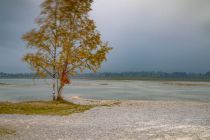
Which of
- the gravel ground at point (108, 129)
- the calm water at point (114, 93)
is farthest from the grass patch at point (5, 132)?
the calm water at point (114, 93)

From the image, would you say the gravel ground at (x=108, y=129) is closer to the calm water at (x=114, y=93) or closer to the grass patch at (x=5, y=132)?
the grass patch at (x=5, y=132)

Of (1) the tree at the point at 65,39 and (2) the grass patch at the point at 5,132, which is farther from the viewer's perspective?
(1) the tree at the point at 65,39

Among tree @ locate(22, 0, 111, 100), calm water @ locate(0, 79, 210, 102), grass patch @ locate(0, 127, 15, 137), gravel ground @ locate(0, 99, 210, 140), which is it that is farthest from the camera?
calm water @ locate(0, 79, 210, 102)

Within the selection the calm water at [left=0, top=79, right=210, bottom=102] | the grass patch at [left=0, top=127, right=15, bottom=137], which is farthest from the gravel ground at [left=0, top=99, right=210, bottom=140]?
the calm water at [left=0, top=79, right=210, bottom=102]

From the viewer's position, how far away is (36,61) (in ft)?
140

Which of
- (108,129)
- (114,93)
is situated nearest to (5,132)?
(108,129)

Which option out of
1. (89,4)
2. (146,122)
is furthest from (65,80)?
(146,122)

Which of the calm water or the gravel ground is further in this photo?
the calm water

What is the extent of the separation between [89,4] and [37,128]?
24543 millimetres

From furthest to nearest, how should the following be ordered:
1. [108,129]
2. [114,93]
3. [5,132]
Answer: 1. [114,93]
2. [108,129]
3. [5,132]

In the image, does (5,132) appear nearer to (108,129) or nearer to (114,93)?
(108,129)

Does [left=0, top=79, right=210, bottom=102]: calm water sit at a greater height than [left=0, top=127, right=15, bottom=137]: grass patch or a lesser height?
lesser

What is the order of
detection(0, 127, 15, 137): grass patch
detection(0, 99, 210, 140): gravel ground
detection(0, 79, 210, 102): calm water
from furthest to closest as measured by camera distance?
detection(0, 79, 210, 102): calm water, detection(0, 127, 15, 137): grass patch, detection(0, 99, 210, 140): gravel ground

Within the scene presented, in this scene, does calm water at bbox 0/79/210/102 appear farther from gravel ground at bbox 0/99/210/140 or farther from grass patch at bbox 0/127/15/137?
grass patch at bbox 0/127/15/137
